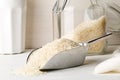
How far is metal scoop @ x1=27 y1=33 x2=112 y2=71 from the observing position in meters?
0.53

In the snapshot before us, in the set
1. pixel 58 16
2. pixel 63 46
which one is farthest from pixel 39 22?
pixel 63 46

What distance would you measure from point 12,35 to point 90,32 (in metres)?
0.20

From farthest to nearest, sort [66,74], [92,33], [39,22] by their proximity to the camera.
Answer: [39,22]
[92,33]
[66,74]

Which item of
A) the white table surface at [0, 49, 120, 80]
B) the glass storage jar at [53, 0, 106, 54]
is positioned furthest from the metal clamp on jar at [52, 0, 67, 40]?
the white table surface at [0, 49, 120, 80]

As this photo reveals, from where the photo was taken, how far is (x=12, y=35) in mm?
742

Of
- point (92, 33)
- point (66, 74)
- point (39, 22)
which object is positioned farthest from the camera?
point (39, 22)

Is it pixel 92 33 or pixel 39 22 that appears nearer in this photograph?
pixel 92 33

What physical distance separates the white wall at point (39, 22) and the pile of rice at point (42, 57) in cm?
28

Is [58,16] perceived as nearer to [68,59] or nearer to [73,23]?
[73,23]

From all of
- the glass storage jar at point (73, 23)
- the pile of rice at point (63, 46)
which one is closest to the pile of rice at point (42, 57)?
the pile of rice at point (63, 46)

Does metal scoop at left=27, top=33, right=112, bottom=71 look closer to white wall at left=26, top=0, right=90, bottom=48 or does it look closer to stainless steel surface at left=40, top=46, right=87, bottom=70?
stainless steel surface at left=40, top=46, right=87, bottom=70

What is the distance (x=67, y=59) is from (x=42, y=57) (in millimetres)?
47

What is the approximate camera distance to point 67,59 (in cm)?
54

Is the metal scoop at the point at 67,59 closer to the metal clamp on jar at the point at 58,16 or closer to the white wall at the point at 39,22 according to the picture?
the metal clamp on jar at the point at 58,16
